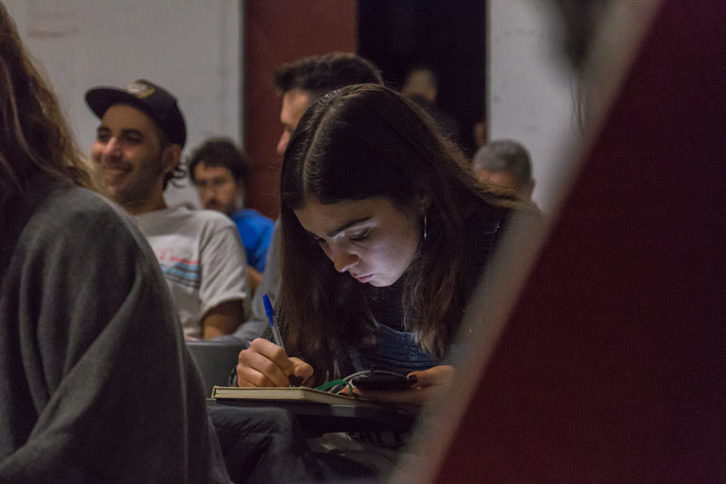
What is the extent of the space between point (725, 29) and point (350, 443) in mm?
1009

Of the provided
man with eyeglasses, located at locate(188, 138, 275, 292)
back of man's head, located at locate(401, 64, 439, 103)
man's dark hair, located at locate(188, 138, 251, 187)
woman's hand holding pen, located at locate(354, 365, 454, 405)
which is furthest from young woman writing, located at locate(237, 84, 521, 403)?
back of man's head, located at locate(401, 64, 439, 103)

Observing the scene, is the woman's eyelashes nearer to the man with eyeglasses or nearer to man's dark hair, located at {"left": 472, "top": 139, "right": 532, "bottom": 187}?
man's dark hair, located at {"left": 472, "top": 139, "right": 532, "bottom": 187}

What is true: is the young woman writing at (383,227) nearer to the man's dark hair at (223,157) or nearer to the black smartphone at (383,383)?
the black smartphone at (383,383)

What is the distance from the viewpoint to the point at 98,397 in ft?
2.58

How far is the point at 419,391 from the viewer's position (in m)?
1.19

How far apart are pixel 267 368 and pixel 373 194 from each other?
13.5 inches

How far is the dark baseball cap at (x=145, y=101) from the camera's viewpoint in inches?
101

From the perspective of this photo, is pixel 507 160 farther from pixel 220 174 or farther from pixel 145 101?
pixel 220 174

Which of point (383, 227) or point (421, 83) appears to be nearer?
point (383, 227)

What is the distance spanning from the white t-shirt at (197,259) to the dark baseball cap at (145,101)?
268 millimetres

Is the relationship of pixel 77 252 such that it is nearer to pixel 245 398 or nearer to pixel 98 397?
pixel 98 397

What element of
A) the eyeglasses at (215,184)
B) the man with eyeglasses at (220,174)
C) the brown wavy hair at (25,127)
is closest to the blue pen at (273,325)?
the brown wavy hair at (25,127)

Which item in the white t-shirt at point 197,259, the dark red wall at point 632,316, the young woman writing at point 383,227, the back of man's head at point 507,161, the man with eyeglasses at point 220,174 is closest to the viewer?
the dark red wall at point 632,316

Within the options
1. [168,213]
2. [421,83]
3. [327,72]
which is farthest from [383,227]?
[421,83]
